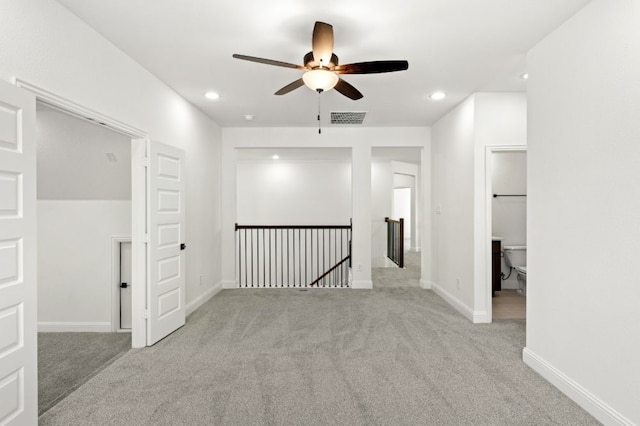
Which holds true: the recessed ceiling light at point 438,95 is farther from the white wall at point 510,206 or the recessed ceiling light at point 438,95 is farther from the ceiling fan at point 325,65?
the white wall at point 510,206

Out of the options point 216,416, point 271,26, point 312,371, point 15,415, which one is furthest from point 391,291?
point 15,415

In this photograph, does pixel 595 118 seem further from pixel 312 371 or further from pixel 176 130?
pixel 176 130

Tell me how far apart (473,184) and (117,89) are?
3.76m

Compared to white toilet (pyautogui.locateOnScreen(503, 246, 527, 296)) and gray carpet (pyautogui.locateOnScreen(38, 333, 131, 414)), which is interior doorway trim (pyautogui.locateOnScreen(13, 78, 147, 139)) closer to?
gray carpet (pyautogui.locateOnScreen(38, 333, 131, 414))

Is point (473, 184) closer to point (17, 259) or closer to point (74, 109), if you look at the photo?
point (74, 109)

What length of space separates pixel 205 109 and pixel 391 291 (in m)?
3.89

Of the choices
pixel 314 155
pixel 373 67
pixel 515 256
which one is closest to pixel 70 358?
pixel 373 67

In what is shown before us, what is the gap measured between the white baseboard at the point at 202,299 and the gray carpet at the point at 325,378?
0.18m

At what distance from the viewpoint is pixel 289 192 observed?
9.05 metres

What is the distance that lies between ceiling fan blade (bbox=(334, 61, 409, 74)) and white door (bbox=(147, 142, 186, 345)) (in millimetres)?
2048

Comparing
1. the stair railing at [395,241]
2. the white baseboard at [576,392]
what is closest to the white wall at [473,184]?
the white baseboard at [576,392]

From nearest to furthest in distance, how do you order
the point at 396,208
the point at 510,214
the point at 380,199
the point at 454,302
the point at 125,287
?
the point at 125,287 → the point at 454,302 → the point at 510,214 → the point at 380,199 → the point at 396,208

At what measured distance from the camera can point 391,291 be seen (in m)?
5.32

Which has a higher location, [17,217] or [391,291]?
[17,217]
